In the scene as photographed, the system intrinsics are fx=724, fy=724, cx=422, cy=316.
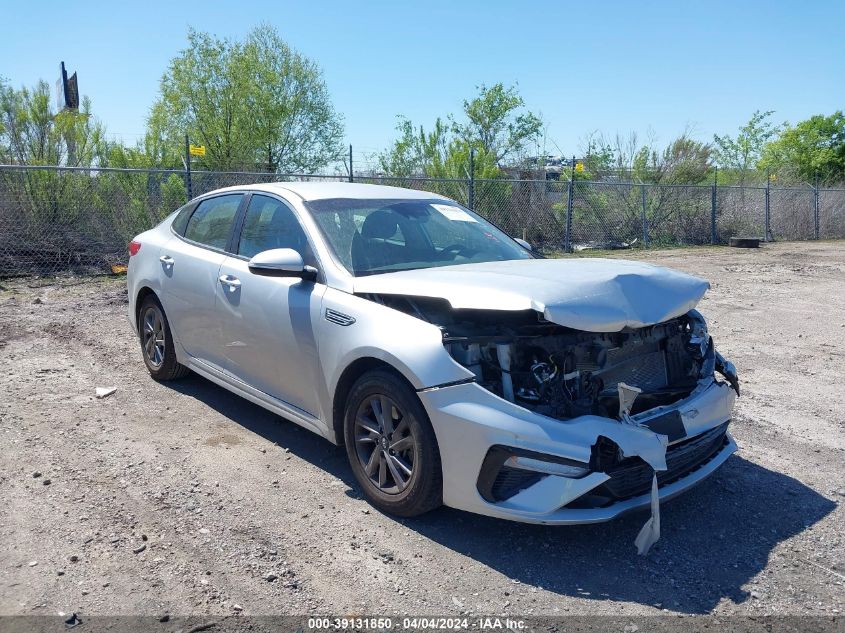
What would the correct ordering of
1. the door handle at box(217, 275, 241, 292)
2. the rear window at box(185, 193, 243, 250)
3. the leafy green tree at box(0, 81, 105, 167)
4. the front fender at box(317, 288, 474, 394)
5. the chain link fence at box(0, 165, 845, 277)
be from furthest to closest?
the leafy green tree at box(0, 81, 105, 167) < the chain link fence at box(0, 165, 845, 277) < the rear window at box(185, 193, 243, 250) < the door handle at box(217, 275, 241, 292) < the front fender at box(317, 288, 474, 394)

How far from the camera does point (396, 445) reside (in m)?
3.65

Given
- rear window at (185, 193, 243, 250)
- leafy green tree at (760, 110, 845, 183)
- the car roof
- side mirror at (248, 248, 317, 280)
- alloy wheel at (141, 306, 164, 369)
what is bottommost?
alloy wheel at (141, 306, 164, 369)

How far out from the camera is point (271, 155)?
84.6 feet

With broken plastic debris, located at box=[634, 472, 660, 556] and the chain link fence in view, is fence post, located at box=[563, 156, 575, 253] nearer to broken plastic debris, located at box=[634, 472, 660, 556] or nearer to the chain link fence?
the chain link fence

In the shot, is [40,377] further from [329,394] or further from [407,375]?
[407,375]

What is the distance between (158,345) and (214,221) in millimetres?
1252

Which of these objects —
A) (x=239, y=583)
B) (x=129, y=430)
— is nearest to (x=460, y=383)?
(x=239, y=583)

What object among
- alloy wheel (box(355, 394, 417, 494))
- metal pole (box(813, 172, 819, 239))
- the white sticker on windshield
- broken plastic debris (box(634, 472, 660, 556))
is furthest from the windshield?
metal pole (box(813, 172, 819, 239))

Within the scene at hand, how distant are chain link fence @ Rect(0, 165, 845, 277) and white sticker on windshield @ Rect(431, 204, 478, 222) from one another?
8010 millimetres

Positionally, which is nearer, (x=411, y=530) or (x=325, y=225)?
(x=411, y=530)

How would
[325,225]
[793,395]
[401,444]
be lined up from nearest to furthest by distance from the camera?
[401,444] < [325,225] < [793,395]

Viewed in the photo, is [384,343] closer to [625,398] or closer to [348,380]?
[348,380]

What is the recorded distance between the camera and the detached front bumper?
10.5 feet

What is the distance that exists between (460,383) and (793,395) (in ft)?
12.7
